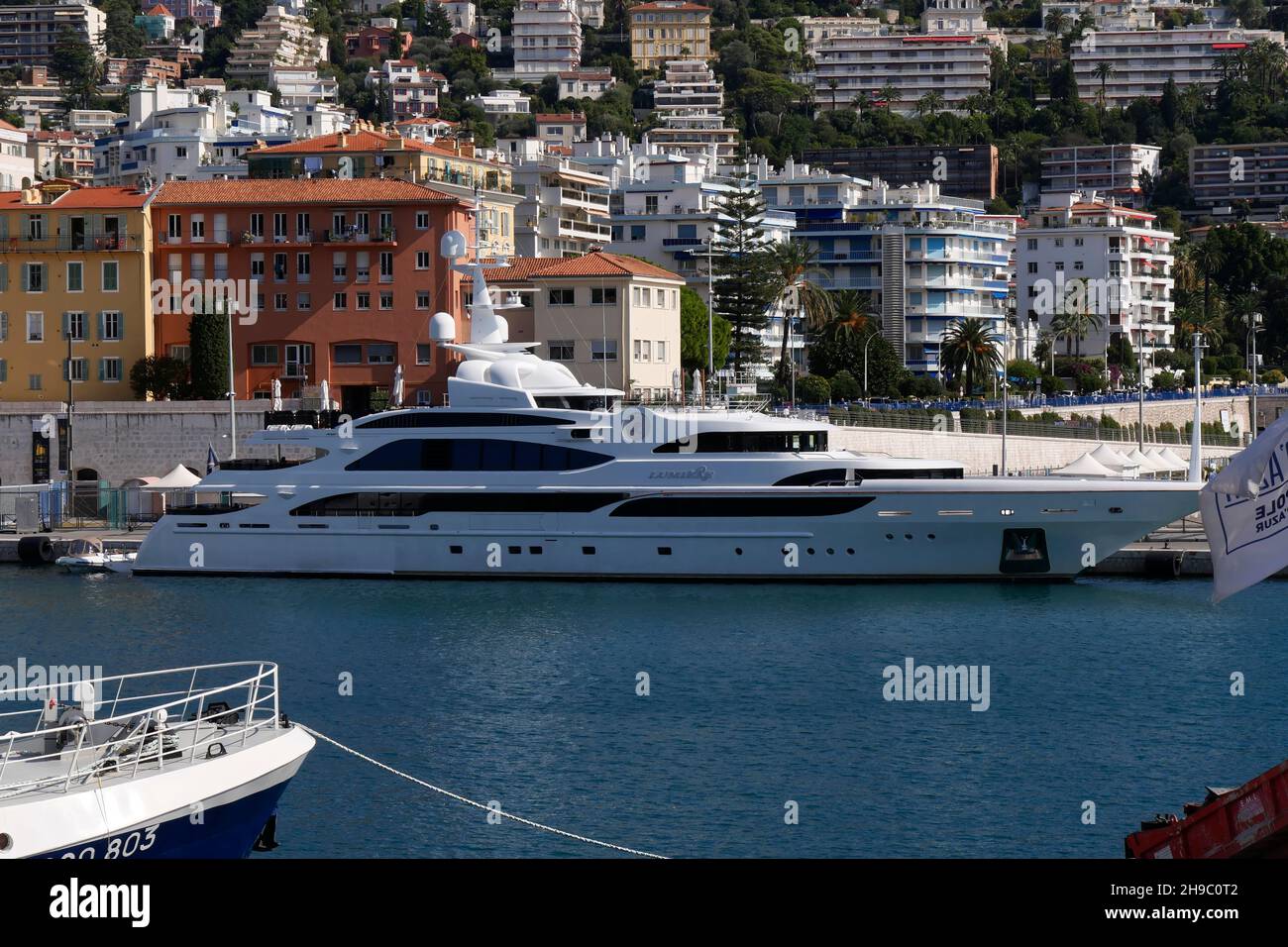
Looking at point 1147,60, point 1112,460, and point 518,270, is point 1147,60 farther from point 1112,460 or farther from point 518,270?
point 1112,460

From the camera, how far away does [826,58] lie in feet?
591

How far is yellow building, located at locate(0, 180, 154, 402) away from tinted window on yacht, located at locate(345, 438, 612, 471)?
1752 centimetres

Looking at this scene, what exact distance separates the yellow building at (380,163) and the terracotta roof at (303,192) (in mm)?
5906

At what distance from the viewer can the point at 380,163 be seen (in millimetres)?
65250

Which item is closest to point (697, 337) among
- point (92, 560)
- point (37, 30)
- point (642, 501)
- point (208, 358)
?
point (208, 358)

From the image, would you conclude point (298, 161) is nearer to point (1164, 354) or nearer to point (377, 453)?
point (377, 453)

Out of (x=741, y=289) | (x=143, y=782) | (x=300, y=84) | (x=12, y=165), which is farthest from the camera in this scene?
(x=300, y=84)

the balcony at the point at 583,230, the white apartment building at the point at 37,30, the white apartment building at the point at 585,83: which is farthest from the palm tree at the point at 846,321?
the white apartment building at the point at 37,30

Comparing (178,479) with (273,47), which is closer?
(178,479)

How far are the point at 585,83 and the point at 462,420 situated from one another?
144 m

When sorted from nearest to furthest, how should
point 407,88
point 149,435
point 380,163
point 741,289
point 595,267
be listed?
point 149,435 → point 595,267 → point 380,163 → point 741,289 → point 407,88

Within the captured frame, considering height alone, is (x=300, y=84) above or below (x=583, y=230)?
above

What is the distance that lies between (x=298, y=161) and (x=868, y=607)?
34873mm

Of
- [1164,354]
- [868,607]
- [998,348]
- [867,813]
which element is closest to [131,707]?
[867,813]
